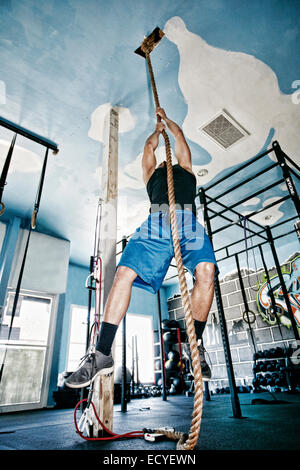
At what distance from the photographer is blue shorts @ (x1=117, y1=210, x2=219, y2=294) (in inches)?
56.8

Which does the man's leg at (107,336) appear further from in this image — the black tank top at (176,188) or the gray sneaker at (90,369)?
the black tank top at (176,188)

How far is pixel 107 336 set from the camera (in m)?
1.27

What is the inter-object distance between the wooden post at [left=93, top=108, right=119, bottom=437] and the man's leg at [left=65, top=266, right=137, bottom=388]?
0.25m

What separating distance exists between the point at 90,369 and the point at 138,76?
3015mm

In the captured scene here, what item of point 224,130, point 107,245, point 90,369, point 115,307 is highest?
point 224,130

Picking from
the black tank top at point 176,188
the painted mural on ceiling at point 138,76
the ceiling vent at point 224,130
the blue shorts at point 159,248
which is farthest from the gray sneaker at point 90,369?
the ceiling vent at point 224,130

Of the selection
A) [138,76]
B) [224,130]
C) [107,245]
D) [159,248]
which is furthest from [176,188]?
[224,130]

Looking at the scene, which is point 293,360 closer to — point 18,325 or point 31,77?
point 18,325

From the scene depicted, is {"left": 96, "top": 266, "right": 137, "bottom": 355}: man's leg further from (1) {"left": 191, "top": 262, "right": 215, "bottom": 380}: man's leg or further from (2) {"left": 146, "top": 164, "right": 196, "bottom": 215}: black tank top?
(2) {"left": 146, "top": 164, "right": 196, "bottom": 215}: black tank top

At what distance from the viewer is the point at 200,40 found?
106 inches

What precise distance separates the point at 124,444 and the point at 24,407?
479 cm

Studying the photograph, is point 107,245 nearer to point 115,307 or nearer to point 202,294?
point 115,307

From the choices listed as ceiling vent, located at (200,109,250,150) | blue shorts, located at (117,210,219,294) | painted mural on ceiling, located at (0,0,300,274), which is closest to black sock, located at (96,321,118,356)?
blue shorts, located at (117,210,219,294)
